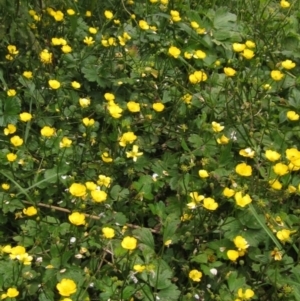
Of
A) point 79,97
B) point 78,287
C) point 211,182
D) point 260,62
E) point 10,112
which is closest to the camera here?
point 78,287

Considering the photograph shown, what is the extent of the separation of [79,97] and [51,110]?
0.21 meters

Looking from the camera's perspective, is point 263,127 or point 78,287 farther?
point 263,127

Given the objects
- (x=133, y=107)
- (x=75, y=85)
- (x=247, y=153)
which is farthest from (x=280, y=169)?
(x=75, y=85)

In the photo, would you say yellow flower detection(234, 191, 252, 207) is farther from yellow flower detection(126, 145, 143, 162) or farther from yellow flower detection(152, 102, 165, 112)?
yellow flower detection(152, 102, 165, 112)

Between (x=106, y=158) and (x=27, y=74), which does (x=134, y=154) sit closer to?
(x=106, y=158)

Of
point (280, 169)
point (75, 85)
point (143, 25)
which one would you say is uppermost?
point (280, 169)

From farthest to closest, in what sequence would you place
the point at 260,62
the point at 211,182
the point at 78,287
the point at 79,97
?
the point at 260,62
the point at 79,97
the point at 211,182
the point at 78,287

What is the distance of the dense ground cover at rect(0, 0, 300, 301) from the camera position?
78.5 inches

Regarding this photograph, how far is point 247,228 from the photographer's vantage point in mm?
2156

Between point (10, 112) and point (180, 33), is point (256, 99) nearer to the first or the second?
point (180, 33)

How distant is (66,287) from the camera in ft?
5.93

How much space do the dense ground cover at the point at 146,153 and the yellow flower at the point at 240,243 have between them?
0.01m

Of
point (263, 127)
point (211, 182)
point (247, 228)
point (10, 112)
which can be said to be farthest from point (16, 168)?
point (263, 127)

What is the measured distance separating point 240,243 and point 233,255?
5 centimetres
